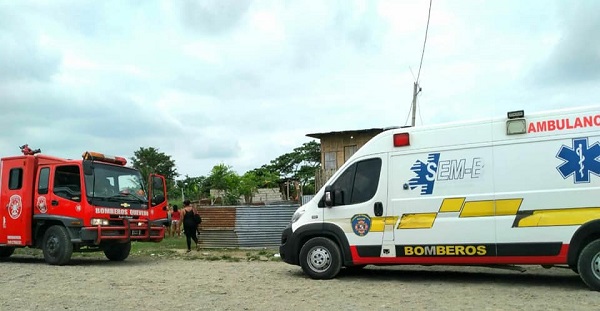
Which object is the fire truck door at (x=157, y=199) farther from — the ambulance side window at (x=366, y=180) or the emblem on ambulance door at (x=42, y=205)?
the ambulance side window at (x=366, y=180)

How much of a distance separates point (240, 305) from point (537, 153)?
4946 mm

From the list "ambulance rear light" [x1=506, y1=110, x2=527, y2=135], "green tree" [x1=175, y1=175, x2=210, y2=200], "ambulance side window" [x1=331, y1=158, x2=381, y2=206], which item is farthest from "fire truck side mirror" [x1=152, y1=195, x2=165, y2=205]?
"green tree" [x1=175, y1=175, x2=210, y2=200]

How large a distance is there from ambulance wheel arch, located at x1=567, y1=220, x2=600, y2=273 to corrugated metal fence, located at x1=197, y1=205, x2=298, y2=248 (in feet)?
33.9

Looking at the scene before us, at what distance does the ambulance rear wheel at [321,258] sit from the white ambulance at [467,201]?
0.02 m

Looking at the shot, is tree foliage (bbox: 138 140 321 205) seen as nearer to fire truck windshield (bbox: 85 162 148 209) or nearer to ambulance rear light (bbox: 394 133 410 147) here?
fire truck windshield (bbox: 85 162 148 209)

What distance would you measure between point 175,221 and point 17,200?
1008 centimetres

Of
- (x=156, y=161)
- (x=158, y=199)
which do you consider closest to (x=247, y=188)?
(x=158, y=199)

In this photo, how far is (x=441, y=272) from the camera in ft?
35.9

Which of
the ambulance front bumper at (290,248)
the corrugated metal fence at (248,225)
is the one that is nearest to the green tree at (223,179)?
the corrugated metal fence at (248,225)

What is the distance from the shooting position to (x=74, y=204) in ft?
43.0

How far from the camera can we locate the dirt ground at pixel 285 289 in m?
7.51

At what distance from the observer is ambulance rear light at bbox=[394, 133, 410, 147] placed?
960 centimetres

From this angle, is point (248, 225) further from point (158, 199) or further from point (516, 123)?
point (516, 123)

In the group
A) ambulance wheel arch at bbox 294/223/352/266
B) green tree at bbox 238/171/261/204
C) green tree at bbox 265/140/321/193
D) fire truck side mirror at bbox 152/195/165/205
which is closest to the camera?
ambulance wheel arch at bbox 294/223/352/266
